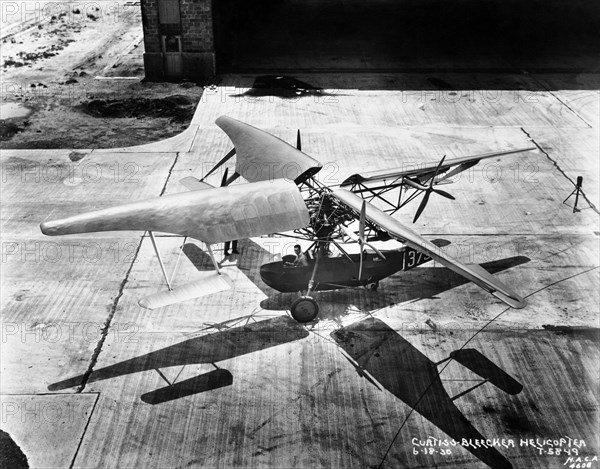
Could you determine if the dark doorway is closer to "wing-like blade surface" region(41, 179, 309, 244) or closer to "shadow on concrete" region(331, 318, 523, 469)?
"wing-like blade surface" region(41, 179, 309, 244)

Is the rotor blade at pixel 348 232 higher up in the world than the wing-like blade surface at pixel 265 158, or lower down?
lower down

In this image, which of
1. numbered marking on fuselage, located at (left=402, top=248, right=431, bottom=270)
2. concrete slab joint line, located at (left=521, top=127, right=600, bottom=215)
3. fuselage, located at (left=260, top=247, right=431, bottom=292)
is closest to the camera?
fuselage, located at (left=260, top=247, right=431, bottom=292)

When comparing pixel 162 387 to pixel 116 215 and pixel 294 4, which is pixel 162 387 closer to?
pixel 116 215

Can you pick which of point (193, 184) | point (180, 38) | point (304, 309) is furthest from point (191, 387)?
point (180, 38)

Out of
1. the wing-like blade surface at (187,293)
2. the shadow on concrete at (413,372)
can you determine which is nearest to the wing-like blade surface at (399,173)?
the shadow on concrete at (413,372)

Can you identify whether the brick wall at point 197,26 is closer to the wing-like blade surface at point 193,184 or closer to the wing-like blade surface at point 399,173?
the wing-like blade surface at point 193,184

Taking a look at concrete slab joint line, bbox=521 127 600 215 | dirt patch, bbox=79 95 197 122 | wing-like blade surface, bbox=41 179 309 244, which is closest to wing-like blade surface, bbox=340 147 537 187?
wing-like blade surface, bbox=41 179 309 244
